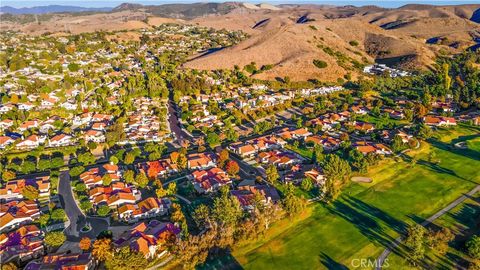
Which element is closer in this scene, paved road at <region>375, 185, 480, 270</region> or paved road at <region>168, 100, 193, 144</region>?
paved road at <region>375, 185, 480, 270</region>

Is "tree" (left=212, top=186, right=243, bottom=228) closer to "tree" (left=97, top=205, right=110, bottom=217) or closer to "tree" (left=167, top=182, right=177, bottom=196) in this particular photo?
"tree" (left=167, top=182, right=177, bottom=196)

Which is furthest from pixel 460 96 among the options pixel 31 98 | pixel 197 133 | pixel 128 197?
pixel 31 98

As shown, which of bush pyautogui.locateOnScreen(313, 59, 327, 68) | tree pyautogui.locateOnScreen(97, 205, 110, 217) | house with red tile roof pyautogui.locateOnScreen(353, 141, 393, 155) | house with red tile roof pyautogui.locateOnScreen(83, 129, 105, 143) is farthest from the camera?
bush pyautogui.locateOnScreen(313, 59, 327, 68)

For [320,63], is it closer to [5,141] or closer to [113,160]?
[113,160]

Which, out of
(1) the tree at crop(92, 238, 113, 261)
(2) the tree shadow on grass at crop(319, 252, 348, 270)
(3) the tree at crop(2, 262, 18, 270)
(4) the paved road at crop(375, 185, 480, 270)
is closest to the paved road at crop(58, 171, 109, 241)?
(1) the tree at crop(92, 238, 113, 261)

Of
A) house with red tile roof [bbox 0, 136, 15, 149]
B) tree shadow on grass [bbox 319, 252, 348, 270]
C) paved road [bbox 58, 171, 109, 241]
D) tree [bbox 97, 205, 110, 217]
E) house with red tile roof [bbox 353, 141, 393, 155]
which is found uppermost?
house with red tile roof [bbox 0, 136, 15, 149]

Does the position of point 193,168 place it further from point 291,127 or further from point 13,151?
point 13,151
